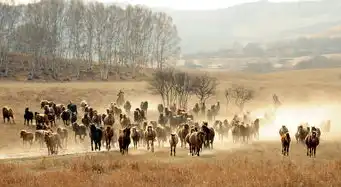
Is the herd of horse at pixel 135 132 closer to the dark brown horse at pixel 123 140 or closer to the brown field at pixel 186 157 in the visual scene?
the dark brown horse at pixel 123 140

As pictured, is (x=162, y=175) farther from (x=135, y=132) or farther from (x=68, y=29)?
(x=68, y=29)

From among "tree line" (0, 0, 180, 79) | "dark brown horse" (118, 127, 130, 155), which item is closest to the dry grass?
"dark brown horse" (118, 127, 130, 155)

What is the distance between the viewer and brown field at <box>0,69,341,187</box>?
1546cm

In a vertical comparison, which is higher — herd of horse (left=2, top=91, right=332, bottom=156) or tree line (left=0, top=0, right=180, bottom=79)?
tree line (left=0, top=0, right=180, bottom=79)

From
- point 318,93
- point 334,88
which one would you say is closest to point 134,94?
point 318,93

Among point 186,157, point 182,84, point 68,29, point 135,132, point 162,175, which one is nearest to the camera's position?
point 162,175

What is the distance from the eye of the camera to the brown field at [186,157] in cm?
1546

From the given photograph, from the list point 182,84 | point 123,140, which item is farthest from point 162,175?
point 182,84

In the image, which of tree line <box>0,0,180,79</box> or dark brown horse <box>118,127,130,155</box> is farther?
tree line <box>0,0,180,79</box>

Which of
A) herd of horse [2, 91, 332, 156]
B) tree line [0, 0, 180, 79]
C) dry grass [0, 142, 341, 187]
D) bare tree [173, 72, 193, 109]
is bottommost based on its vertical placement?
herd of horse [2, 91, 332, 156]

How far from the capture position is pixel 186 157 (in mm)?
26219

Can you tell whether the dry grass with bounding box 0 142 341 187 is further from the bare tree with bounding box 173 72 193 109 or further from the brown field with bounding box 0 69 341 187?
the bare tree with bounding box 173 72 193 109

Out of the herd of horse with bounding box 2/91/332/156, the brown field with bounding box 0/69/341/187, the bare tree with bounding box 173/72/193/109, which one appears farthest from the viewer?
the bare tree with bounding box 173/72/193/109

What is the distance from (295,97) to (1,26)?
174 ft
